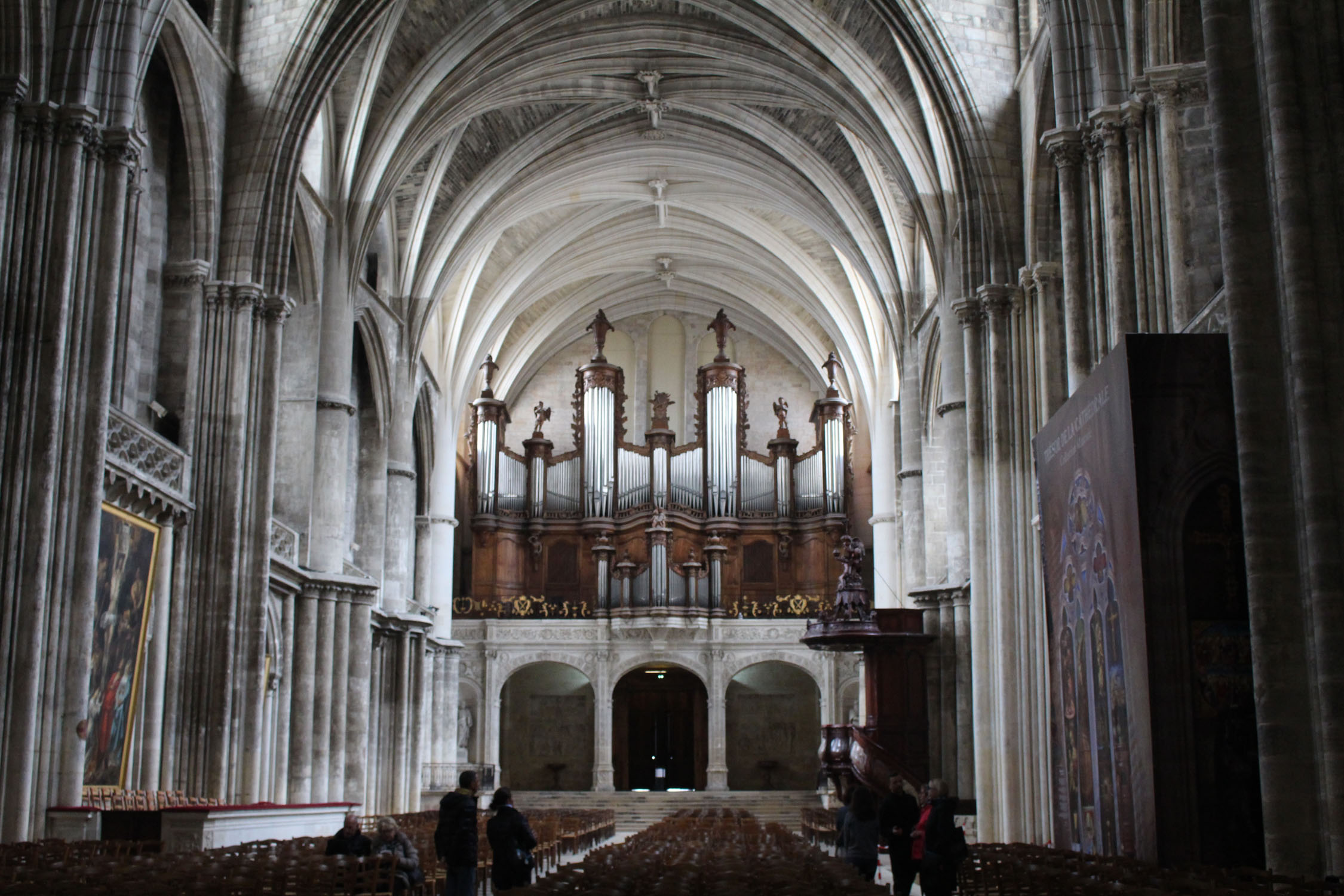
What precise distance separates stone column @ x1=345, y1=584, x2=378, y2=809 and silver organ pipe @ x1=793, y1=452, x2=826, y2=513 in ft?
45.2

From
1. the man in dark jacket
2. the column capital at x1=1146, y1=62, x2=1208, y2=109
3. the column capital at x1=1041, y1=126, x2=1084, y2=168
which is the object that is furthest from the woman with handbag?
the column capital at x1=1041, y1=126, x2=1084, y2=168

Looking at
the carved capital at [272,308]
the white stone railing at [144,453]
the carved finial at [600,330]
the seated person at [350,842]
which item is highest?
the carved finial at [600,330]

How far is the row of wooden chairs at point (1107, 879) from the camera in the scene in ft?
19.8

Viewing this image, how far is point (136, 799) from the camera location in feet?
49.4

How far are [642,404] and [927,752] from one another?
16.8 meters

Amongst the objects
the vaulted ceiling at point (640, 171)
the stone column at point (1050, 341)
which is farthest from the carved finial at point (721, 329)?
the stone column at point (1050, 341)

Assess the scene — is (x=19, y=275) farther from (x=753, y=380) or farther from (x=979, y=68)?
(x=753, y=380)

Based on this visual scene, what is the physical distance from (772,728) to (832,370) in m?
8.80

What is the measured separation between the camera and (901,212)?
86.7ft

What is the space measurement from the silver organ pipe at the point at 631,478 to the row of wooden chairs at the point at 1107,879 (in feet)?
80.4

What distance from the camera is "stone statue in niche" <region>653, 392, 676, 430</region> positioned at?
3528cm

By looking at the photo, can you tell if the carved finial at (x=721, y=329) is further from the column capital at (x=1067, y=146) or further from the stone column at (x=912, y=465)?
the column capital at (x=1067, y=146)

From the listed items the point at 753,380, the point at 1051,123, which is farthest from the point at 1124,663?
the point at 753,380

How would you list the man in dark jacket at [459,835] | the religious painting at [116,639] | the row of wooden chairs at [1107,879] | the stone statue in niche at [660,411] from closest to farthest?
the row of wooden chairs at [1107,879] < the man in dark jacket at [459,835] < the religious painting at [116,639] < the stone statue in niche at [660,411]
